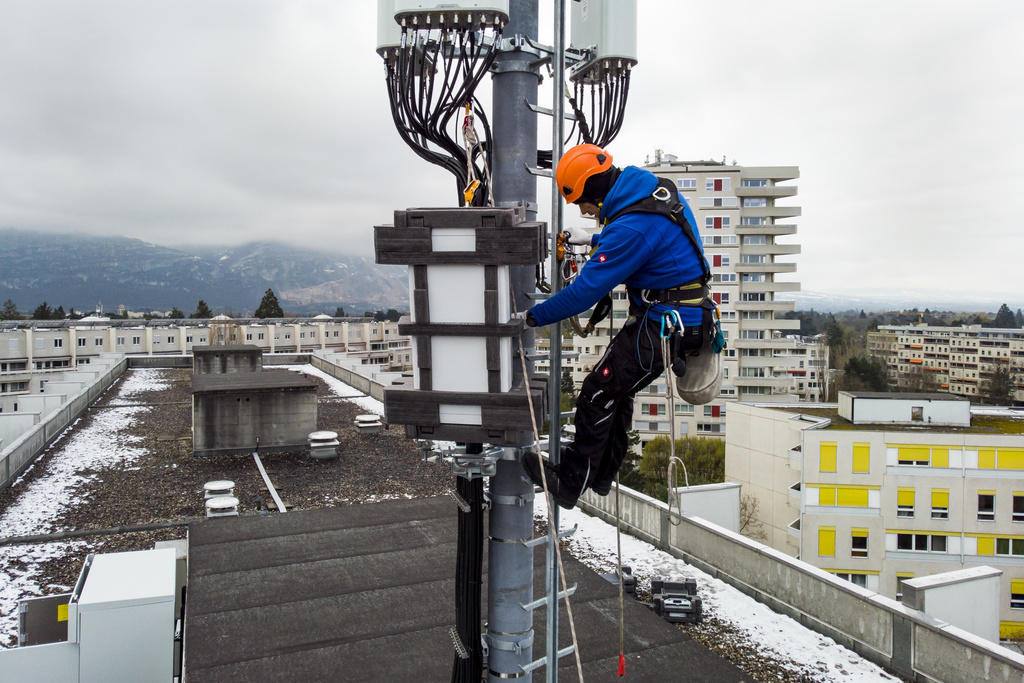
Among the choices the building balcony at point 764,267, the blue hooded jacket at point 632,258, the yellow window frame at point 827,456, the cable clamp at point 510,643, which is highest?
the building balcony at point 764,267

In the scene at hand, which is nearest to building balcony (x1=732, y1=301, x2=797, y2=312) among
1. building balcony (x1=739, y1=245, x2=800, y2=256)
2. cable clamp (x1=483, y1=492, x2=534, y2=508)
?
building balcony (x1=739, y1=245, x2=800, y2=256)

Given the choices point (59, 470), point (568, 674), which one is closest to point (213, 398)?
point (59, 470)

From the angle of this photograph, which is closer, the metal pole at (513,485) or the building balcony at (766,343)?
the metal pole at (513,485)

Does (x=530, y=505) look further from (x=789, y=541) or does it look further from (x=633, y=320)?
(x=789, y=541)

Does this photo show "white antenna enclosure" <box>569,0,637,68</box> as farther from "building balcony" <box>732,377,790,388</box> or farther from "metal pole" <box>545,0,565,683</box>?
"building balcony" <box>732,377,790,388</box>

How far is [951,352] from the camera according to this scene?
459ft

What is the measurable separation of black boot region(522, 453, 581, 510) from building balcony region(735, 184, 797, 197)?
6780 centimetres

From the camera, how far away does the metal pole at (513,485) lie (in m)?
4.07

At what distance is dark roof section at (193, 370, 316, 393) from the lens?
15.4 metres

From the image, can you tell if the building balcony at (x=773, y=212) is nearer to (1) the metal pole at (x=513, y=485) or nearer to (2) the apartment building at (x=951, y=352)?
(1) the metal pole at (x=513, y=485)

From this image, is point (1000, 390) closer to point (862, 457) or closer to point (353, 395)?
point (862, 457)

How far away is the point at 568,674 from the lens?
558 centimetres

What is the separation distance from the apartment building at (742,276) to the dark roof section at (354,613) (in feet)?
193

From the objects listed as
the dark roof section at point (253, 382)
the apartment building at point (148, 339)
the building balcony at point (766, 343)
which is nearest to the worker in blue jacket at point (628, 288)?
the dark roof section at point (253, 382)
